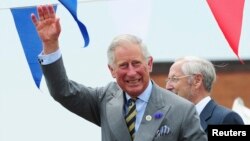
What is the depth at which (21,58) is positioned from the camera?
18.3 feet

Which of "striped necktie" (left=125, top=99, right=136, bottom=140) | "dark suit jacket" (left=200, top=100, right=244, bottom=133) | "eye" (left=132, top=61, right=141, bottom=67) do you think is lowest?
"dark suit jacket" (left=200, top=100, right=244, bottom=133)

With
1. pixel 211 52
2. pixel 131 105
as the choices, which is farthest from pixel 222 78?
pixel 131 105

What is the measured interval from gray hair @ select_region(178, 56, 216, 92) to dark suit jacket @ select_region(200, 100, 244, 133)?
163mm

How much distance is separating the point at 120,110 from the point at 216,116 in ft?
3.16

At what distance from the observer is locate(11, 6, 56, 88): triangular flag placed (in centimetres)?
523

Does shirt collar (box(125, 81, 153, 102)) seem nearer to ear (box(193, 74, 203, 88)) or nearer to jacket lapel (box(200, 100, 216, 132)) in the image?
jacket lapel (box(200, 100, 216, 132))

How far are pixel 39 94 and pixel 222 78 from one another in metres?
1.84

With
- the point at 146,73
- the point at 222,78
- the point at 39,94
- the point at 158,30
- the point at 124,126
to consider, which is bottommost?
the point at 222,78

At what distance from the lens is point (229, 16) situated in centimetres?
496

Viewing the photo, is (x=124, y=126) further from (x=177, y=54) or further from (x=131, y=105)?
(x=177, y=54)

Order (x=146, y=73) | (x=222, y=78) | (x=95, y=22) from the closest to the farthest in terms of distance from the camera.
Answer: (x=146, y=73) → (x=95, y=22) → (x=222, y=78)

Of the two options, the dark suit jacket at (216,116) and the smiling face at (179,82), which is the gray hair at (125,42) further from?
the smiling face at (179,82)

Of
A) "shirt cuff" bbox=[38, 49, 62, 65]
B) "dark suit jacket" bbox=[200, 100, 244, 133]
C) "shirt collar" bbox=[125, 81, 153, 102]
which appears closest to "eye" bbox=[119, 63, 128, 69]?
"shirt collar" bbox=[125, 81, 153, 102]

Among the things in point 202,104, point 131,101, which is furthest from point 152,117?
point 202,104
